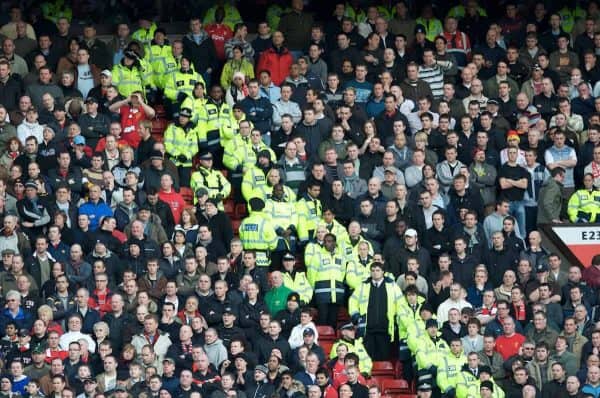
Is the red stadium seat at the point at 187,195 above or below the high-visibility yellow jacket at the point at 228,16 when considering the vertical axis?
below

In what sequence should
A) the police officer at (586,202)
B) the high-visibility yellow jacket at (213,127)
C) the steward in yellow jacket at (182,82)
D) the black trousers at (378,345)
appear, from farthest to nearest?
the steward in yellow jacket at (182,82) → the police officer at (586,202) → the high-visibility yellow jacket at (213,127) → the black trousers at (378,345)

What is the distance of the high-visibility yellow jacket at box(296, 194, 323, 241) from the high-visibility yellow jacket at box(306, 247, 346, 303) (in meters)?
0.74

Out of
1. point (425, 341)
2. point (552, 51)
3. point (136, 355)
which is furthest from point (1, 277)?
point (552, 51)

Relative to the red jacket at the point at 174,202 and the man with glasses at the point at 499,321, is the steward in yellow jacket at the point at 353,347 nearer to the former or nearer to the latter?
the man with glasses at the point at 499,321

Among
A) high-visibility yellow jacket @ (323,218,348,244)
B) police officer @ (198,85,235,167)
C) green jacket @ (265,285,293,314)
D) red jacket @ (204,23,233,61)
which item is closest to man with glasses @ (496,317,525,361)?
high-visibility yellow jacket @ (323,218,348,244)

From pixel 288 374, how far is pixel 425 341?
2.13m

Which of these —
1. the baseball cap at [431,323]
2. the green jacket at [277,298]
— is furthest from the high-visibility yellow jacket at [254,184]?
the baseball cap at [431,323]

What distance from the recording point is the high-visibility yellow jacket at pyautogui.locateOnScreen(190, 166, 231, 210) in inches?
1345

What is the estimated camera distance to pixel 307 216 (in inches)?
1329

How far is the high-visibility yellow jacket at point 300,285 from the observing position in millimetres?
32844

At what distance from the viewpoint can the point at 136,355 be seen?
3142 centimetres

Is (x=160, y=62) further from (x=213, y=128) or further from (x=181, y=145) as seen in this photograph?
(x=181, y=145)

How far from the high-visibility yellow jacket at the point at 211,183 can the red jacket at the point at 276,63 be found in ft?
10.1

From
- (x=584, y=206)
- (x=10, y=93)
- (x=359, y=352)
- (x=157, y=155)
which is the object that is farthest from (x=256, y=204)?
(x=584, y=206)
